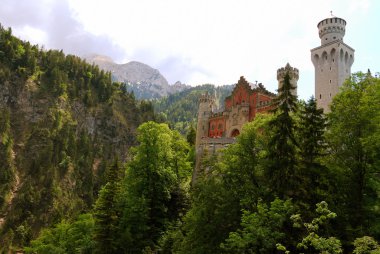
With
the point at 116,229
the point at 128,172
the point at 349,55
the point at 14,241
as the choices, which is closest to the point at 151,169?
the point at 128,172

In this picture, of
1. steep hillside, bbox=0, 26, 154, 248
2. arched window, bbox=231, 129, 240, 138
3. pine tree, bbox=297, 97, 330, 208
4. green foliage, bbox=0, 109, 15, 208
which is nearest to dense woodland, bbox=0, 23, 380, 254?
pine tree, bbox=297, 97, 330, 208

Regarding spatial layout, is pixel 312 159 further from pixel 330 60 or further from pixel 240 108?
pixel 240 108

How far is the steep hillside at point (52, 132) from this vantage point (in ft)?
288

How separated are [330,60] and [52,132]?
73.0 meters

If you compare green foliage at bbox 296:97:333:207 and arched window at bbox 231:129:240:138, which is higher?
arched window at bbox 231:129:240:138

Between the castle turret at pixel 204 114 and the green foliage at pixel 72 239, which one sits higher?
the castle turret at pixel 204 114

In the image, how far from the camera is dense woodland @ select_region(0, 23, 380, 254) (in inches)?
872

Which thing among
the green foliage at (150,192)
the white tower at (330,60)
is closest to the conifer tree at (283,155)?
the green foliage at (150,192)

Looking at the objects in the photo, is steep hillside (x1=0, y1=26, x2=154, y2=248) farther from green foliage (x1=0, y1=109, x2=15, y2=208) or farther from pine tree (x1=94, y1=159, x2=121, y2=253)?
pine tree (x1=94, y1=159, x2=121, y2=253)

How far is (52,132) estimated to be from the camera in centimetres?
10462

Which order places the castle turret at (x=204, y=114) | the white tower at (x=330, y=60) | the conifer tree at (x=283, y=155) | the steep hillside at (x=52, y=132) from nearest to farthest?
the conifer tree at (x=283, y=155) → the white tower at (x=330, y=60) → the castle turret at (x=204, y=114) → the steep hillside at (x=52, y=132)

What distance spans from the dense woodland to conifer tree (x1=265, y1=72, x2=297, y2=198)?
0.06 m

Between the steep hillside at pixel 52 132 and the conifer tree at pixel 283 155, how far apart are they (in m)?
57.6

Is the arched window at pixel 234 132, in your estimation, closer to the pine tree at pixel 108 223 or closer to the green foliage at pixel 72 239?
the green foliage at pixel 72 239
